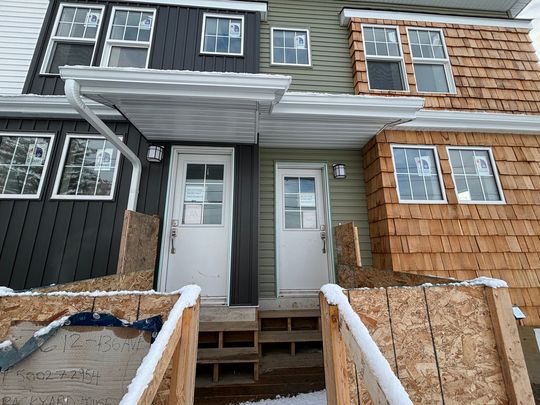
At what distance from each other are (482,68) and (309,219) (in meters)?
4.02

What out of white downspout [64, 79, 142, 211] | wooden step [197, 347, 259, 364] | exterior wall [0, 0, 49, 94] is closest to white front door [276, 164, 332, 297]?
wooden step [197, 347, 259, 364]

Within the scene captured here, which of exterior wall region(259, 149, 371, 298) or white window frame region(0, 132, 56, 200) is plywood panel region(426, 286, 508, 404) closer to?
exterior wall region(259, 149, 371, 298)

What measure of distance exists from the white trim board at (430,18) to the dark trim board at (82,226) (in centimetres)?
330

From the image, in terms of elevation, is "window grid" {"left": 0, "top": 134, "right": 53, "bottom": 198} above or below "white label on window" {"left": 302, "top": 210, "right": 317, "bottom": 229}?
above

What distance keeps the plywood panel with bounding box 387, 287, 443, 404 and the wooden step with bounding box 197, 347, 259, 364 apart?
4.90 feet

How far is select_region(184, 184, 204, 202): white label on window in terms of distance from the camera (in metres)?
3.35

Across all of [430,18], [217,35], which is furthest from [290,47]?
[430,18]

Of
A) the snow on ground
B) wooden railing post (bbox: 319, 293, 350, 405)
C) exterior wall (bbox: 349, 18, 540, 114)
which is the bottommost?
the snow on ground

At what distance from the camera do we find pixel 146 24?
3.79m

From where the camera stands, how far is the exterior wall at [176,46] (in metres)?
3.52

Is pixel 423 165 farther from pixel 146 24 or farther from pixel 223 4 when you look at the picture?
pixel 146 24

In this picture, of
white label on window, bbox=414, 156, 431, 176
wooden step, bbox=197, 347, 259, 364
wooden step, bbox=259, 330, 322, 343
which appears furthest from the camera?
white label on window, bbox=414, 156, 431, 176

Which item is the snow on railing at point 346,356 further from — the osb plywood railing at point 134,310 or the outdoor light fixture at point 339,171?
the outdoor light fixture at point 339,171

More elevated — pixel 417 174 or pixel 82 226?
pixel 417 174
